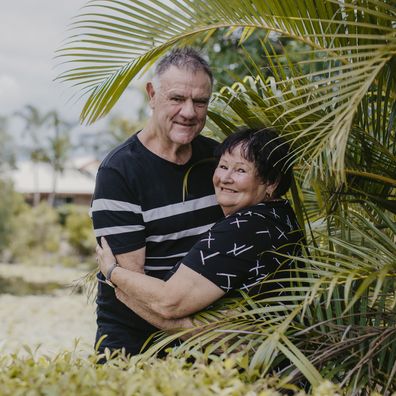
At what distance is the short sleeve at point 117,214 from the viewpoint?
9.46 feet

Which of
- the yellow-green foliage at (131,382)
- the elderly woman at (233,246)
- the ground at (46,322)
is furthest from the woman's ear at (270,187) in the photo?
the ground at (46,322)

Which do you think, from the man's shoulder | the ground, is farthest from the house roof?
the man's shoulder

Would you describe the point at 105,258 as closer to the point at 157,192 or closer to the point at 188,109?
the point at 157,192

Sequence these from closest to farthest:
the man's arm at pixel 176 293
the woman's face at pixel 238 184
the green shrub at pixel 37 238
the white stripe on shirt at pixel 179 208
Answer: the man's arm at pixel 176 293 < the woman's face at pixel 238 184 < the white stripe on shirt at pixel 179 208 < the green shrub at pixel 37 238

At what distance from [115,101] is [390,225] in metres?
1.48

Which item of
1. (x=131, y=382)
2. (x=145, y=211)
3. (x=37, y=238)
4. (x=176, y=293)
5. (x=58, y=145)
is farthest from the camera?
(x=58, y=145)

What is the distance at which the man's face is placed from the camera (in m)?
3.03

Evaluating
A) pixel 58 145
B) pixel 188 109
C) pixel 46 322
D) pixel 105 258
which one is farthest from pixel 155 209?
pixel 58 145

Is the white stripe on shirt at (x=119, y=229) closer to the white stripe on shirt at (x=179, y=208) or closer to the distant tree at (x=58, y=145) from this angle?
the white stripe on shirt at (x=179, y=208)

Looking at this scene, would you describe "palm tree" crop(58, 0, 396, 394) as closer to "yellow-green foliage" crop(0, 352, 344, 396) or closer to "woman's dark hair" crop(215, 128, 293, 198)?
"woman's dark hair" crop(215, 128, 293, 198)

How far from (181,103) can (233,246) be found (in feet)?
2.58

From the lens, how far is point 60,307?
1590cm

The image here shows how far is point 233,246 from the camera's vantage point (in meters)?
2.62

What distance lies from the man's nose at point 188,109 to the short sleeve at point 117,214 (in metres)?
0.41
